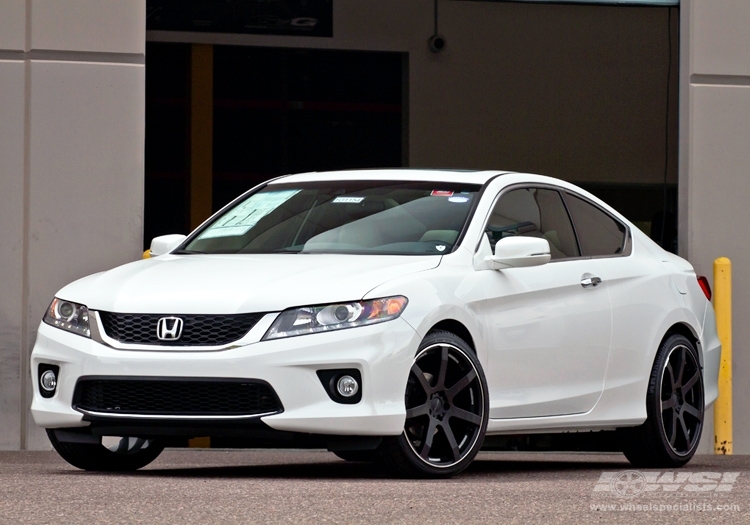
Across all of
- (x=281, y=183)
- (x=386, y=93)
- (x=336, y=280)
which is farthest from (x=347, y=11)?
(x=336, y=280)

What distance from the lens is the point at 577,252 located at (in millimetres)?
8430

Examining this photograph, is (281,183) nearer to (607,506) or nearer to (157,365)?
(157,365)

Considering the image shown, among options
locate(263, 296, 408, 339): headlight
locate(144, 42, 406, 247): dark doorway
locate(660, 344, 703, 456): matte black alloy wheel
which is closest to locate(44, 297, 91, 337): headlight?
locate(263, 296, 408, 339): headlight

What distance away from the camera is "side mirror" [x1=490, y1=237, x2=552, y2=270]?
7473 mm

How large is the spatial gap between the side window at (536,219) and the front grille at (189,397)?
Result: 68.8 inches

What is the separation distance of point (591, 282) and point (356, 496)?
2737mm

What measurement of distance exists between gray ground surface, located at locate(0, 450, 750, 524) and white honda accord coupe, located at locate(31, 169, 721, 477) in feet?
0.85

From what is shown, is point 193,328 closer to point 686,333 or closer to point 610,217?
point 610,217

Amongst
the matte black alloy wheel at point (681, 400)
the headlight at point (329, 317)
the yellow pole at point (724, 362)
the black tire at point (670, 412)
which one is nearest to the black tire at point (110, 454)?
the headlight at point (329, 317)

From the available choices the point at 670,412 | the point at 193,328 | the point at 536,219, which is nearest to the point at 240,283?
the point at 193,328

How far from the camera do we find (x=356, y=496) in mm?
5895

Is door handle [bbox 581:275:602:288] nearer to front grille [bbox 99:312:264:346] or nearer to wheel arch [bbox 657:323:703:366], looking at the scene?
wheel arch [bbox 657:323:703:366]

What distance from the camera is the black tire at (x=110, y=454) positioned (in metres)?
7.41

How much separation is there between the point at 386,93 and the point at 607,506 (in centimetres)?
1673
